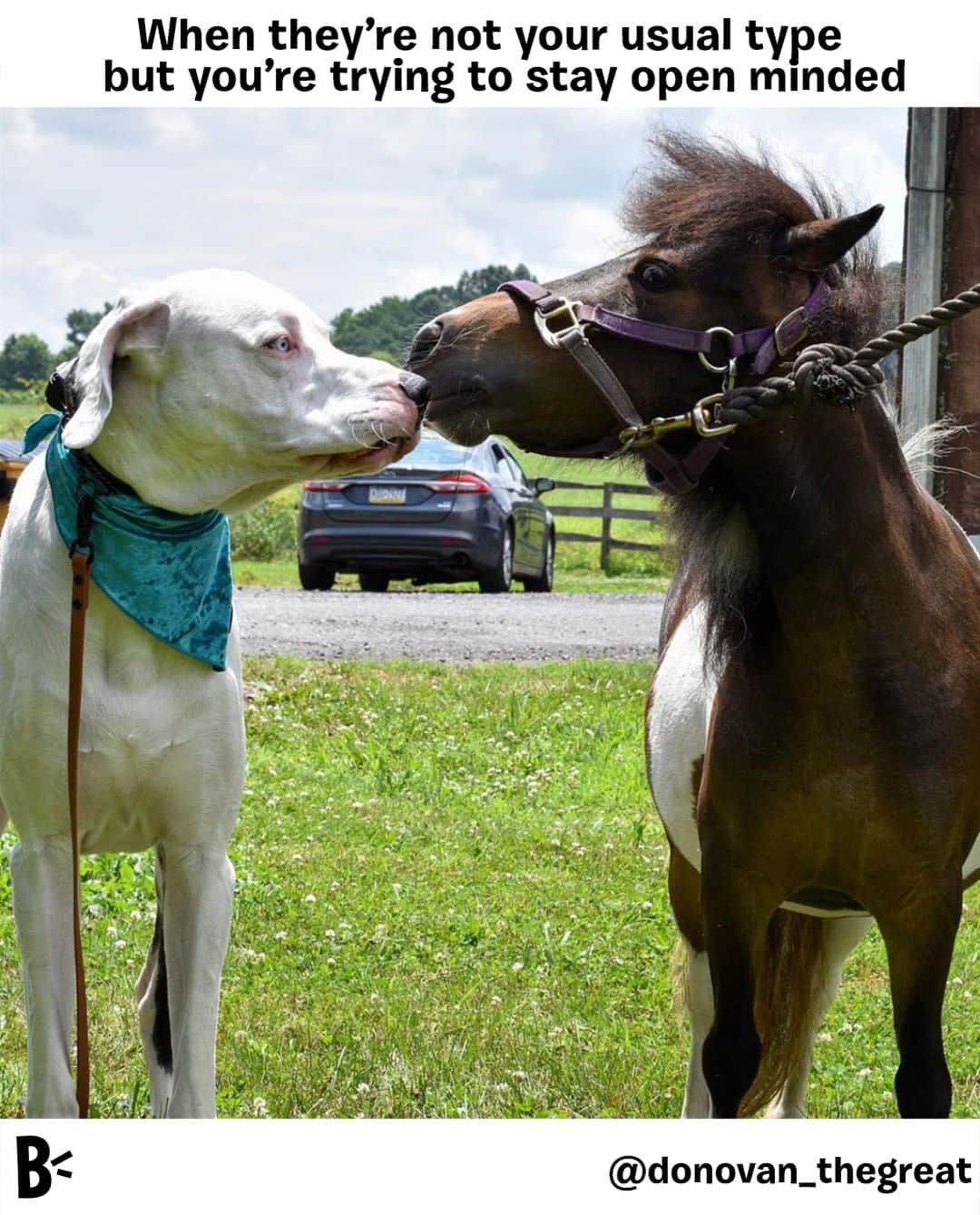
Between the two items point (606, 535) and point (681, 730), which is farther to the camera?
point (606, 535)

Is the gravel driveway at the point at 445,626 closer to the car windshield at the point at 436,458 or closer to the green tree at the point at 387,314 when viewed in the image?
the car windshield at the point at 436,458

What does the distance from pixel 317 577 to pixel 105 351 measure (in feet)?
46.6

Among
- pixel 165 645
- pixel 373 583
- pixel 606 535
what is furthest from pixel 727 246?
pixel 606 535

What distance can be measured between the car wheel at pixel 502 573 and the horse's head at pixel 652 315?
13.4m

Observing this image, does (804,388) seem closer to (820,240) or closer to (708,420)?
(708,420)

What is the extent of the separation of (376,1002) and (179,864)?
175 centimetres

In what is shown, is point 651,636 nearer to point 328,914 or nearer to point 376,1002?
point 328,914

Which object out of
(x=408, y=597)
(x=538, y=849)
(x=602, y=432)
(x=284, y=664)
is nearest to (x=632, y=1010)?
(x=538, y=849)

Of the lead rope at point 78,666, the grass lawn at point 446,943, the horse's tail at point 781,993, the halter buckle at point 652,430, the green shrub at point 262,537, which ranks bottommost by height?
the green shrub at point 262,537

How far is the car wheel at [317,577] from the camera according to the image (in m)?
17.1

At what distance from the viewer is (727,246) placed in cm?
330

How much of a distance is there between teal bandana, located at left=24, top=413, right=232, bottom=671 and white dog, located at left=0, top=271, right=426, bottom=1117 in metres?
0.04

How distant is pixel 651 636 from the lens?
13.2 meters

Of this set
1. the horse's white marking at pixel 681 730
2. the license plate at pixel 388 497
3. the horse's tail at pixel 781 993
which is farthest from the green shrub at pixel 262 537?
the horse's tail at pixel 781 993
